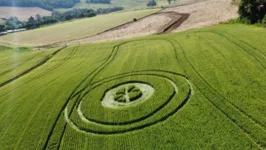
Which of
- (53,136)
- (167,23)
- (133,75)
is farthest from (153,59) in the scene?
(167,23)

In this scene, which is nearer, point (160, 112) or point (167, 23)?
point (160, 112)

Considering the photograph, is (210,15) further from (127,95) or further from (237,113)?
(237,113)

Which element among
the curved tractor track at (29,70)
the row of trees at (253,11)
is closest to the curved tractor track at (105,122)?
the curved tractor track at (29,70)

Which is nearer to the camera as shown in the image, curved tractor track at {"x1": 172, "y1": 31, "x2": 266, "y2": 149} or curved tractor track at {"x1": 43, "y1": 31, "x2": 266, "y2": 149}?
curved tractor track at {"x1": 172, "y1": 31, "x2": 266, "y2": 149}

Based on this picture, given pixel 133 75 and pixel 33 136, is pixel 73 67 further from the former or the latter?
pixel 33 136

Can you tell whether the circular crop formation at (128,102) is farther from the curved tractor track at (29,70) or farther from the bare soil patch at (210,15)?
the bare soil patch at (210,15)

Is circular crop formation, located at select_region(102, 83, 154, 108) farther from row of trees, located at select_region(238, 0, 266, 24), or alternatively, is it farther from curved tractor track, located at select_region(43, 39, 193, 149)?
row of trees, located at select_region(238, 0, 266, 24)

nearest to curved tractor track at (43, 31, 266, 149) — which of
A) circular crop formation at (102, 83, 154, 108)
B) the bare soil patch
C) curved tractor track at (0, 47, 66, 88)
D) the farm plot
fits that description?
circular crop formation at (102, 83, 154, 108)
